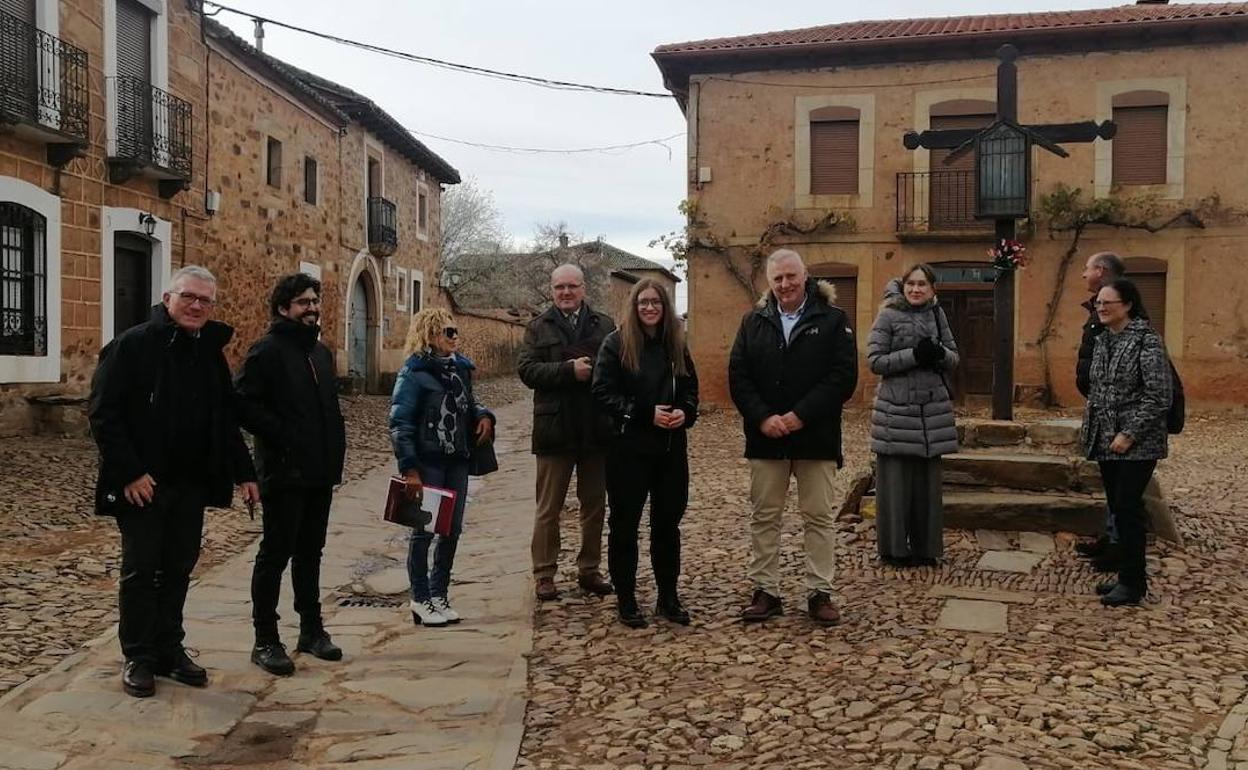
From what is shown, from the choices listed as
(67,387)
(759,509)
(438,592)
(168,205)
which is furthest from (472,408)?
(168,205)

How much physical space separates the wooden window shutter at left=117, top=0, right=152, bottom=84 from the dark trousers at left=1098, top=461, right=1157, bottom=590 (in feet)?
38.8

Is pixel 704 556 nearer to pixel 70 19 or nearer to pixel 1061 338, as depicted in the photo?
pixel 70 19

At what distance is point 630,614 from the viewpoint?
4.45 meters

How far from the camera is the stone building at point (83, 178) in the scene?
10.5 metres

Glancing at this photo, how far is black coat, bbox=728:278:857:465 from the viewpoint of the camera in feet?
14.5

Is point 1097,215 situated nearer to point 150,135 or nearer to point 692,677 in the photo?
point 150,135

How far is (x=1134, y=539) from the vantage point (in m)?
4.62

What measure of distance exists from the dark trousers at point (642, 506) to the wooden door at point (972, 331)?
12245 mm

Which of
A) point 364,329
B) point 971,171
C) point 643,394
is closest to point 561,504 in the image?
point 643,394

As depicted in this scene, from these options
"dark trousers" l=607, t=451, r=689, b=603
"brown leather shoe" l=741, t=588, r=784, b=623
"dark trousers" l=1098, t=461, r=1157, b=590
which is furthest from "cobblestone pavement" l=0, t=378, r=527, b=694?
"dark trousers" l=1098, t=461, r=1157, b=590

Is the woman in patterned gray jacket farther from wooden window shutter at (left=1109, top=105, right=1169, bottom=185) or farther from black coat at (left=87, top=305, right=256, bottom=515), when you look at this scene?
wooden window shutter at (left=1109, top=105, right=1169, bottom=185)

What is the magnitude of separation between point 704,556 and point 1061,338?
1147cm

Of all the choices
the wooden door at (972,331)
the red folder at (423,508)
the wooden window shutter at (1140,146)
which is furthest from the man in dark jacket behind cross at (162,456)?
the wooden window shutter at (1140,146)

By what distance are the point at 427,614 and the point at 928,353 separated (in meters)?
2.75
